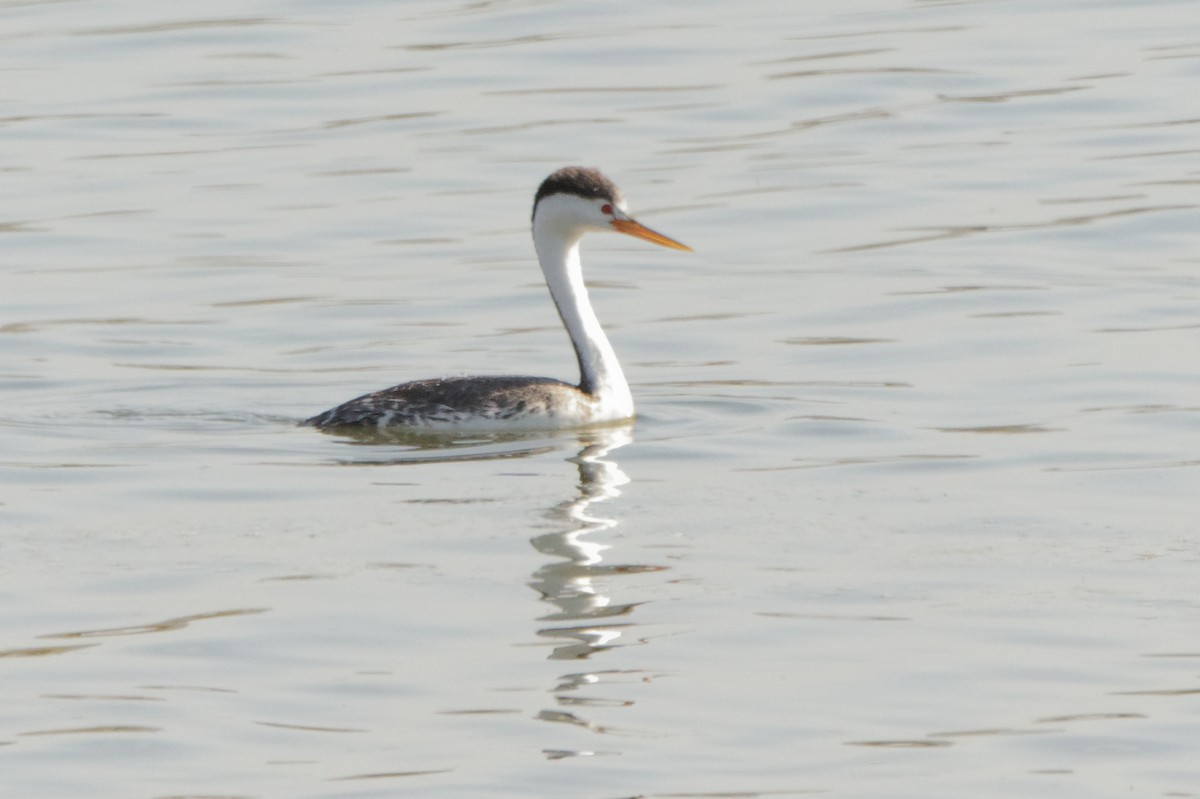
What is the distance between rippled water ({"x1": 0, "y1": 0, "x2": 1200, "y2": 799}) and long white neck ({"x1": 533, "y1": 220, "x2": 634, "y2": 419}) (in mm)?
311

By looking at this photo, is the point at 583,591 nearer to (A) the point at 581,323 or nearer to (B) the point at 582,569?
(B) the point at 582,569

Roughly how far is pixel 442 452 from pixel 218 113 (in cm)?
1094

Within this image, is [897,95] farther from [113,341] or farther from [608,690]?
[608,690]

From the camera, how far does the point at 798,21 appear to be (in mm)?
25094

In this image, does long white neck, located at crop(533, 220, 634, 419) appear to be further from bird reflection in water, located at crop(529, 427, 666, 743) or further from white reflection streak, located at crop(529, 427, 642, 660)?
bird reflection in water, located at crop(529, 427, 666, 743)

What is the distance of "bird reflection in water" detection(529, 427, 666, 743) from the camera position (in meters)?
8.09

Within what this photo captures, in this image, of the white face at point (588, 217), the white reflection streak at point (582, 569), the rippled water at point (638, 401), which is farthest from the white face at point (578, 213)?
the white reflection streak at point (582, 569)

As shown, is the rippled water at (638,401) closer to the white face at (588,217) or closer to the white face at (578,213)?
the white face at (588,217)

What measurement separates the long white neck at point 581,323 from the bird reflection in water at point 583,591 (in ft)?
4.14

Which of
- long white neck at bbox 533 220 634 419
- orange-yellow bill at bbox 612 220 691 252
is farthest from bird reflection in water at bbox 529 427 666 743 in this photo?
orange-yellow bill at bbox 612 220 691 252

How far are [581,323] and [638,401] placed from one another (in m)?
0.59

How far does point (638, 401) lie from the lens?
44.8 feet

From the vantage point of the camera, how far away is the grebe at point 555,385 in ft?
41.5

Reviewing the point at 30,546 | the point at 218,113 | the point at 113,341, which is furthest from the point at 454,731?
the point at 218,113
